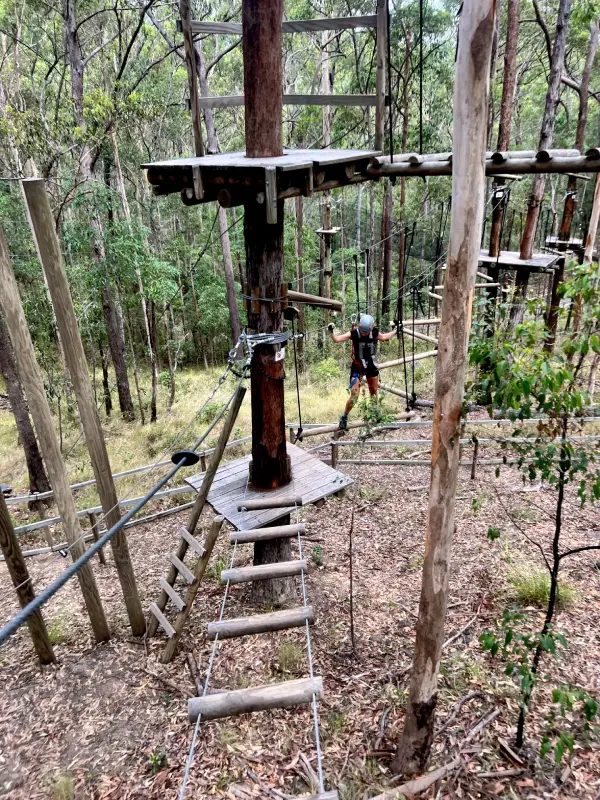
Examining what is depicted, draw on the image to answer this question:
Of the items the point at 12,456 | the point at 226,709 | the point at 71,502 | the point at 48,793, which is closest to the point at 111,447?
the point at 12,456

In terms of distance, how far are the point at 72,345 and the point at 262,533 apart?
89.1 inches

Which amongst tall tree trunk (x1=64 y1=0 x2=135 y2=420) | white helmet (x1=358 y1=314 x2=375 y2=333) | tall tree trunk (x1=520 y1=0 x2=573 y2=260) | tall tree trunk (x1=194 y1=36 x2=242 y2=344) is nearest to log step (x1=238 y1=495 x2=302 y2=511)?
white helmet (x1=358 y1=314 x2=375 y2=333)

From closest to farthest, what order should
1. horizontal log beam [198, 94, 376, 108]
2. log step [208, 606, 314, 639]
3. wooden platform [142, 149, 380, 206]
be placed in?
log step [208, 606, 314, 639] → wooden platform [142, 149, 380, 206] → horizontal log beam [198, 94, 376, 108]

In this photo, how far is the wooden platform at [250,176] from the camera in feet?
12.1

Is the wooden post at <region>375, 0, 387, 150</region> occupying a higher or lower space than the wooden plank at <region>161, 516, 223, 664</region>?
higher

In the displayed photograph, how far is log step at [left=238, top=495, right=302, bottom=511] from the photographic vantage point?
474 centimetres

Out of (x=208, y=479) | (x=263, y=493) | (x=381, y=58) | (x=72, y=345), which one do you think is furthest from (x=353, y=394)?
(x=72, y=345)

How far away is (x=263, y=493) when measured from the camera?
5047 millimetres

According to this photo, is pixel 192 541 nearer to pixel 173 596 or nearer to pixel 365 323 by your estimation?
pixel 173 596

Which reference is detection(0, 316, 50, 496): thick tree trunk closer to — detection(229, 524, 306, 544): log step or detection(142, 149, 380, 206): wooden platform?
detection(142, 149, 380, 206): wooden platform

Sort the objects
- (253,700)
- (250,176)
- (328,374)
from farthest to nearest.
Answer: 1. (328,374)
2. (250,176)
3. (253,700)

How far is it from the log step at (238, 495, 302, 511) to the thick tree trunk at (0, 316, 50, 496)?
6503mm

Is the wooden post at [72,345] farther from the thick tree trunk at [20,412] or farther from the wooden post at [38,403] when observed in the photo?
the thick tree trunk at [20,412]

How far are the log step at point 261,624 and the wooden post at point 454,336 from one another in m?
0.82
